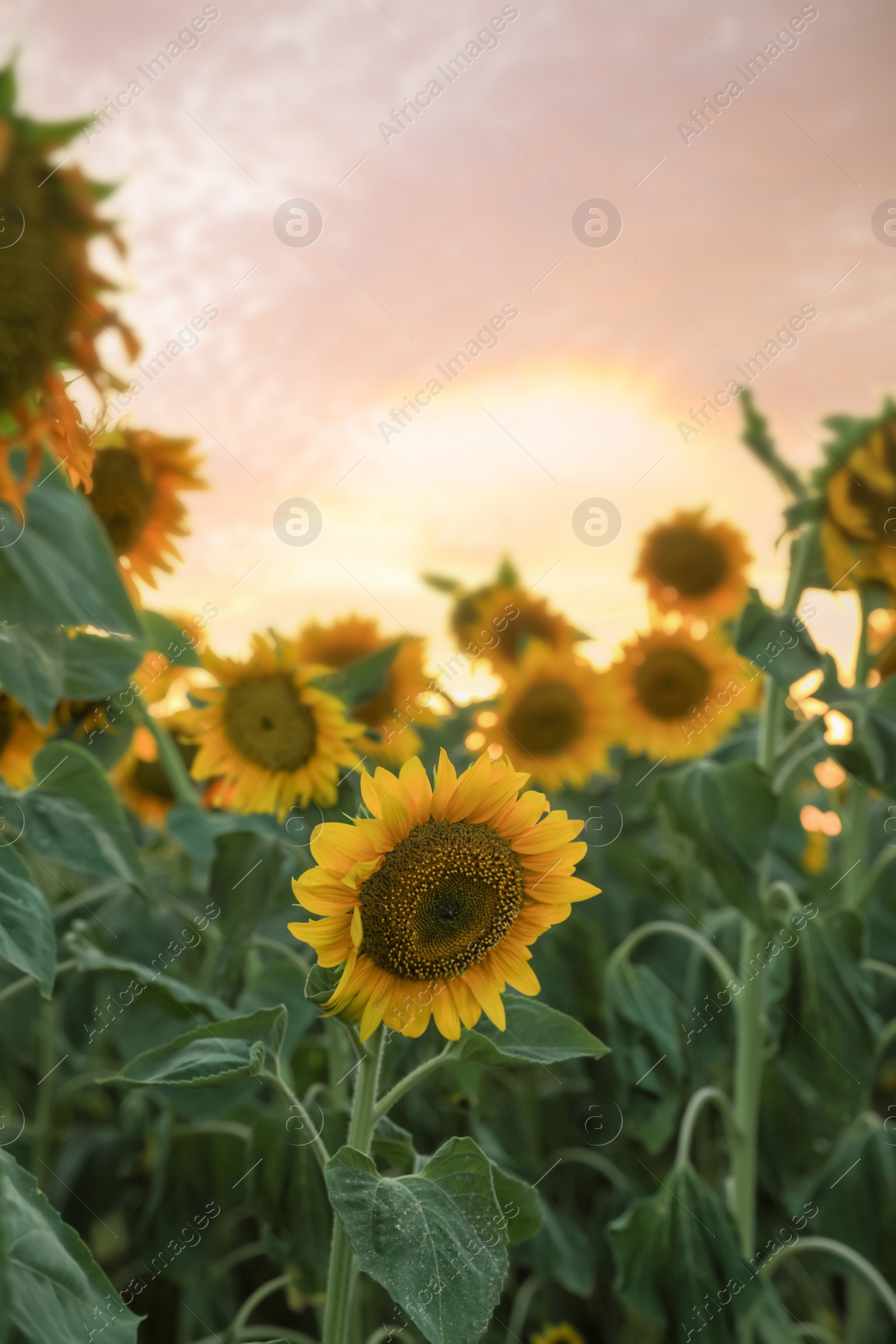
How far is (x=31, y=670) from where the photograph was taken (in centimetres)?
105

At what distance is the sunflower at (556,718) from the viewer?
8.47 feet

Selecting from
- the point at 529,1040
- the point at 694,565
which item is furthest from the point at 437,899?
the point at 694,565

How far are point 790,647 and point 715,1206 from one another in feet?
2.52

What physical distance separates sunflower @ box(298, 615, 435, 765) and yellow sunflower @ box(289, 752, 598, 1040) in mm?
1084

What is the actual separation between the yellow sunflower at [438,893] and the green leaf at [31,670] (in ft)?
1.30

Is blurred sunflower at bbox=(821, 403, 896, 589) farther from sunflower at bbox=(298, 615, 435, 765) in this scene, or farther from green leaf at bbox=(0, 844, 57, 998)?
green leaf at bbox=(0, 844, 57, 998)

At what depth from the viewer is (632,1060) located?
59.5 inches

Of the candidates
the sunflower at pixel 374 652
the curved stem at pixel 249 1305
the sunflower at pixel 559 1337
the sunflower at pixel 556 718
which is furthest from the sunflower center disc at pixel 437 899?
the sunflower at pixel 556 718

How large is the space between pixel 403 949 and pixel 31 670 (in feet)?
1.71

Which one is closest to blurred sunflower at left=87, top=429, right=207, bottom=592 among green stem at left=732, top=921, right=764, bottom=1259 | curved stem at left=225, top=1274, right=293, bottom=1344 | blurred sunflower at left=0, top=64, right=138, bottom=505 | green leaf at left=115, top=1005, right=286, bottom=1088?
blurred sunflower at left=0, top=64, right=138, bottom=505

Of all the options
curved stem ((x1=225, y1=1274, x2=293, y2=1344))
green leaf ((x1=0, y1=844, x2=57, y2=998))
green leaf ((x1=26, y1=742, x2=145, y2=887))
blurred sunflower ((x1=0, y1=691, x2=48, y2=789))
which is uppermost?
blurred sunflower ((x1=0, y1=691, x2=48, y2=789))

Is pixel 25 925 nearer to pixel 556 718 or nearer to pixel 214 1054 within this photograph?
pixel 214 1054

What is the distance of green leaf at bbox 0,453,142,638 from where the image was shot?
997mm

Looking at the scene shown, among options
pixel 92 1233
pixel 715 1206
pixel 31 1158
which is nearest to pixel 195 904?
pixel 31 1158
